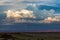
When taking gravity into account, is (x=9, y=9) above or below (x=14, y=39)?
above

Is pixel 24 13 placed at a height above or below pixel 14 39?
above

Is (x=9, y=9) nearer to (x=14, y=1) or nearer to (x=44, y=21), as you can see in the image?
(x=14, y=1)

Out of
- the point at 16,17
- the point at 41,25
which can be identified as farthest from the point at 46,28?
the point at 16,17

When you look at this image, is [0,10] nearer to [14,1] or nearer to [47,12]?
[14,1]

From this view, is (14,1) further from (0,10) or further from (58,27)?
(58,27)

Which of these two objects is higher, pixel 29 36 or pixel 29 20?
pixel 29 20

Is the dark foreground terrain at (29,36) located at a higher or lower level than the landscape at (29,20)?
lower

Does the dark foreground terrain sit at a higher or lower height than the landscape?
lower

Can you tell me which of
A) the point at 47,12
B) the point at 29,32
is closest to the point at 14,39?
the point at 29,32
